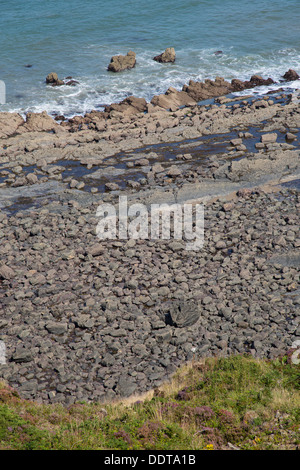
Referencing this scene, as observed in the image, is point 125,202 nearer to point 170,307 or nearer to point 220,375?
point 170,307

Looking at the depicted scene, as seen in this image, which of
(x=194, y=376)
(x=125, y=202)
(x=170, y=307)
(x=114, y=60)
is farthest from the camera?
(x=114, y=60)

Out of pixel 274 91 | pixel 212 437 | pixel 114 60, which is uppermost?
pixel 114 60

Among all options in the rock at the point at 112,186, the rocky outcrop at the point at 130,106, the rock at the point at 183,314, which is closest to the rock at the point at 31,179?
the rock at the point at 112,186

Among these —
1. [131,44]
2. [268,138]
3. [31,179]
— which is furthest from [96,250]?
[131,44]

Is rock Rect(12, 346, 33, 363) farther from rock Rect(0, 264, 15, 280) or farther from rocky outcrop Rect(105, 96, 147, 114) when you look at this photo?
rocky outcrop Rect(105, 96, 147, 114)

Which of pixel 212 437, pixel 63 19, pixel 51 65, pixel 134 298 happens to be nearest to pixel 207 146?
pixel 134 298

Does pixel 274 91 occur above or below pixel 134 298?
above

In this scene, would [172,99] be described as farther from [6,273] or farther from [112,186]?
[6,273]

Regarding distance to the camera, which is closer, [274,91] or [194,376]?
[194,376]

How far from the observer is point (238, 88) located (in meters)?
42.2

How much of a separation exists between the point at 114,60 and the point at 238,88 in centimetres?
1493

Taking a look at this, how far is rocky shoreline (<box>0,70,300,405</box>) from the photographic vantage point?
14484mm

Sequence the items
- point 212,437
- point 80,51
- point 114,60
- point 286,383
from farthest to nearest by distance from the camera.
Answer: point 80,51, point 114,60, point 286,383, point 212,437

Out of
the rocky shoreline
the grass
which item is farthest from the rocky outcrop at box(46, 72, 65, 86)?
the grass
